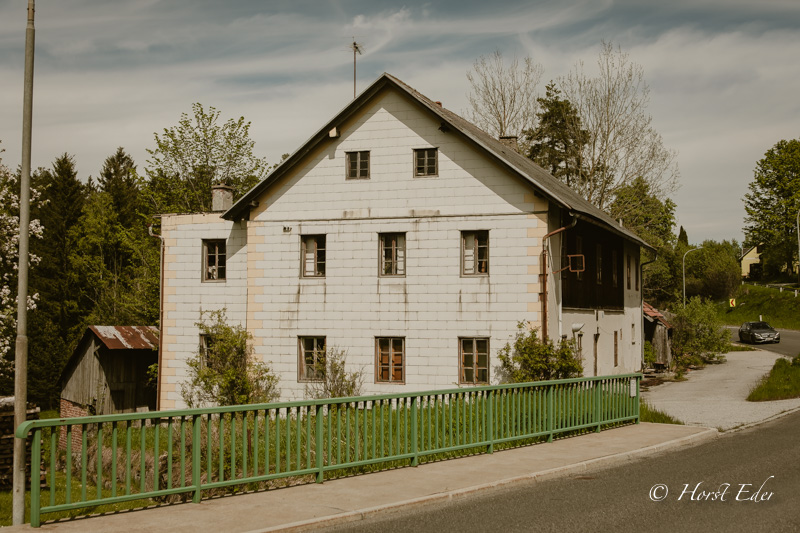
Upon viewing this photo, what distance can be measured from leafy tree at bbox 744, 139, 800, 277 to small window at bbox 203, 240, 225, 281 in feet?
193

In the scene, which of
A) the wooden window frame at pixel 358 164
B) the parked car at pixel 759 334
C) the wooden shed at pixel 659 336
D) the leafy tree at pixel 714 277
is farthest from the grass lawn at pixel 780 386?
the leafy tree at pixel 714 277

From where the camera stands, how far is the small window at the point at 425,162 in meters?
24.3

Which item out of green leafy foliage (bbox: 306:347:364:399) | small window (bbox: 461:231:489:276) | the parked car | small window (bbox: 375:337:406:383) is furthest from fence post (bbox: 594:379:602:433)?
the parked car

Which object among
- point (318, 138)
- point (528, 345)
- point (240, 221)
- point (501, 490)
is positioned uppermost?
point (318, 138)

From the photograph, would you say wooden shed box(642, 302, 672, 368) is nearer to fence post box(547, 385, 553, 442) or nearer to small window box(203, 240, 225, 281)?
small window box(203, 240, 225, 281)

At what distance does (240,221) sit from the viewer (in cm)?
2616

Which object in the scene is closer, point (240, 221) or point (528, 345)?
point (528, 345)

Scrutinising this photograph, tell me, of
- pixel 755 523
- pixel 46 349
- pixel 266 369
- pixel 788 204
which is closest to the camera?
pixel 755 523

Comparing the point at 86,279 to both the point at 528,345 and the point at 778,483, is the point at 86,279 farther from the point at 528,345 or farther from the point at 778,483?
the point at 778,483

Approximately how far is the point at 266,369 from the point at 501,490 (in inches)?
581

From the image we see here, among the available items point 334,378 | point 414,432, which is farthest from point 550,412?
point 334,378

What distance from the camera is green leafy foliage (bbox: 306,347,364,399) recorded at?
23.6 m

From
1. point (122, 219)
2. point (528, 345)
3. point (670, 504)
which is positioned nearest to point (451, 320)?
point (528, 345)

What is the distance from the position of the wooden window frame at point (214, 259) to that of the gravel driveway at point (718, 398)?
13923 millimetres
